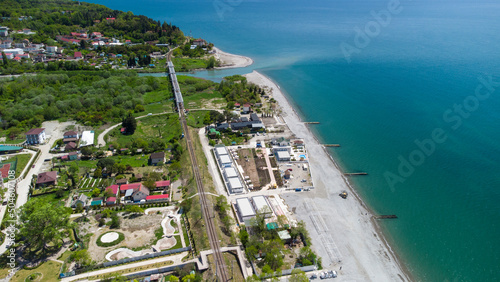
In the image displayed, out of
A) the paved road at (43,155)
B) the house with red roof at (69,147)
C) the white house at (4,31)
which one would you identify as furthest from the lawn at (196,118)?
the white house at (4,31)

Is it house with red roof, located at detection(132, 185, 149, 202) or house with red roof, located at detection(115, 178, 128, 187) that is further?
house with red roof, located at detection(115, 178, 128, 187)

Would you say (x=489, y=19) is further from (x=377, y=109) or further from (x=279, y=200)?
(x=279, y=200)

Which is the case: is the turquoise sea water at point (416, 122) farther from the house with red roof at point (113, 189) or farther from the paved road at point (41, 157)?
the paved road at point (41, 157)

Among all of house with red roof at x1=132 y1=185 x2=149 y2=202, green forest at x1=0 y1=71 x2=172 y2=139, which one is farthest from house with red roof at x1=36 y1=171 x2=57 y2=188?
green forest at x1=0 y1=71 x2=172 y2=139

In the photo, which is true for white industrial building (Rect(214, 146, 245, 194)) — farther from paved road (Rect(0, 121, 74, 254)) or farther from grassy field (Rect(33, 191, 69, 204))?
paved road (Rect(0, 121, 74, 254))

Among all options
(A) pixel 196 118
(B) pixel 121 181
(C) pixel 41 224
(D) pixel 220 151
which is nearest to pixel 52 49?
(A) pixel 196 118

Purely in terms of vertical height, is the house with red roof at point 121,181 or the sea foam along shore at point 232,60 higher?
the sea foam along shore at point 232,60
